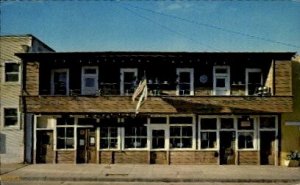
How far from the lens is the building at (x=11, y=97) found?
85.1 ft

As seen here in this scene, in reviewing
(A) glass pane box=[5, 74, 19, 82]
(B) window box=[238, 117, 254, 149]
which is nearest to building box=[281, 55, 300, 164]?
(B) window box=[238, 117, 254, 149]

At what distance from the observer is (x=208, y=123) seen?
2547cm

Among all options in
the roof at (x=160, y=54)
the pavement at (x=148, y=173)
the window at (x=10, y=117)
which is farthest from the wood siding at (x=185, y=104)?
the window at (x=10, y=117)

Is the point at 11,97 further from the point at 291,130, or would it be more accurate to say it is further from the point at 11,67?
the point at 291,130

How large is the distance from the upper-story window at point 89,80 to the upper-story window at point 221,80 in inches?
280

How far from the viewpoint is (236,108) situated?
24.2 meters

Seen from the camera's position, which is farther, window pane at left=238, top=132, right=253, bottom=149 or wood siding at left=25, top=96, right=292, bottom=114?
window pane at left=238, top=132, right=253, bottom=149

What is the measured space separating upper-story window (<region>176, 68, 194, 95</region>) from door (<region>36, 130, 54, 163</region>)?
Result: 26.8ft

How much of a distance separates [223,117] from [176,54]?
4.65 metres

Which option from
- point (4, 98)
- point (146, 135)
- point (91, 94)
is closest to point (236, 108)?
point (146, 135)

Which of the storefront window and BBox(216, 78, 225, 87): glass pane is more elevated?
BBox(216, 78, 225, 87): glass pane

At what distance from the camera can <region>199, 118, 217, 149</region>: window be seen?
2536 cm

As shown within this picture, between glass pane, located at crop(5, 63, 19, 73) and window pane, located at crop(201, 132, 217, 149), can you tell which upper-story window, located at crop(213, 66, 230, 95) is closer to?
window pane, located at crop(201, 132, 217, 149)

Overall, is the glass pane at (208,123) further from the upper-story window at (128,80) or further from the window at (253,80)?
the upper-story window at (128,80)
